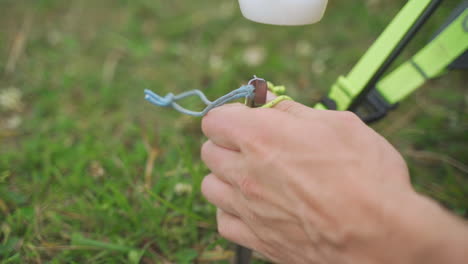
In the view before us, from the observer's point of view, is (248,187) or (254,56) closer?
(248,187)

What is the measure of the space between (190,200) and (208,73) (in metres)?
0.64

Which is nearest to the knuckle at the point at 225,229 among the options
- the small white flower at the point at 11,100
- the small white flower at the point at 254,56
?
the small white flower at the point at 254,56

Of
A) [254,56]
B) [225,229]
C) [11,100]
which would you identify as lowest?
[11,100]

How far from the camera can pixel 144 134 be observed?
3.87ft

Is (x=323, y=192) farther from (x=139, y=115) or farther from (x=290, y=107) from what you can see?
(x=139, y=115)

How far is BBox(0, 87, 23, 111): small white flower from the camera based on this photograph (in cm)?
125

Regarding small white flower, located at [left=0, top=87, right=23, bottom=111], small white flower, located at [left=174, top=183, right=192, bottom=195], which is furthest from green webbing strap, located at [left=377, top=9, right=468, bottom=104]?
small white flower, located at [left=0, top=87, right=23, bottom=111]

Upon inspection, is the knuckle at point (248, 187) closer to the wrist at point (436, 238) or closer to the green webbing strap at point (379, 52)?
the wrist at point (436, 238)

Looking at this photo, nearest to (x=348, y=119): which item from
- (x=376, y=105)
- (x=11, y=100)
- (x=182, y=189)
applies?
(x=376, y=105)

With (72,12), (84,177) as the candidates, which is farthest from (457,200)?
(72,12)

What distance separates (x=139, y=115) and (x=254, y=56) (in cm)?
53

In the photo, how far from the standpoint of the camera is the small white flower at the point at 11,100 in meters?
1.25

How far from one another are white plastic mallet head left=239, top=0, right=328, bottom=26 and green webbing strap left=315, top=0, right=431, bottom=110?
202mm

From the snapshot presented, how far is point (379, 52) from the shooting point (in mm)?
719
